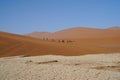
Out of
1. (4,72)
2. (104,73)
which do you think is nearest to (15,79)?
(4,72)

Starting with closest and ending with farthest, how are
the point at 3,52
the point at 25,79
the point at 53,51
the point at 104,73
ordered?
the point at 25,79, the point at 104,73, the point at 3,52, the point at 53,51

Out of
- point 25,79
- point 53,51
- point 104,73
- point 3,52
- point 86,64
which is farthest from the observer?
point 53,51

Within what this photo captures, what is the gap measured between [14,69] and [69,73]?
7.71 feet

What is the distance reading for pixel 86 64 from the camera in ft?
38.4

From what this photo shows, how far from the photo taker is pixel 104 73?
9.15m

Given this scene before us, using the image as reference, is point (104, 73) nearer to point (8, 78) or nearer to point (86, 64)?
point (86, 64)

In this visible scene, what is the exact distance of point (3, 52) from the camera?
1702 centimetres

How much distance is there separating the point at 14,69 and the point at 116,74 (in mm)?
4126

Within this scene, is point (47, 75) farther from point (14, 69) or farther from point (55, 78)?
point (14, 69)

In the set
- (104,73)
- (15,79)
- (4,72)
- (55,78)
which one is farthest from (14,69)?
(104,73)

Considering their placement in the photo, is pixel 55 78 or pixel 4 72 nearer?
pixel 55 78

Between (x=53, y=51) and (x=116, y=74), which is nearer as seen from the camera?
(x=116, y=74)

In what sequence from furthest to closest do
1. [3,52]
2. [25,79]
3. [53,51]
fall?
[53,51] → [3,52] → [25,79]

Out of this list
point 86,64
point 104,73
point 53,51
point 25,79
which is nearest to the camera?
point 25,79
